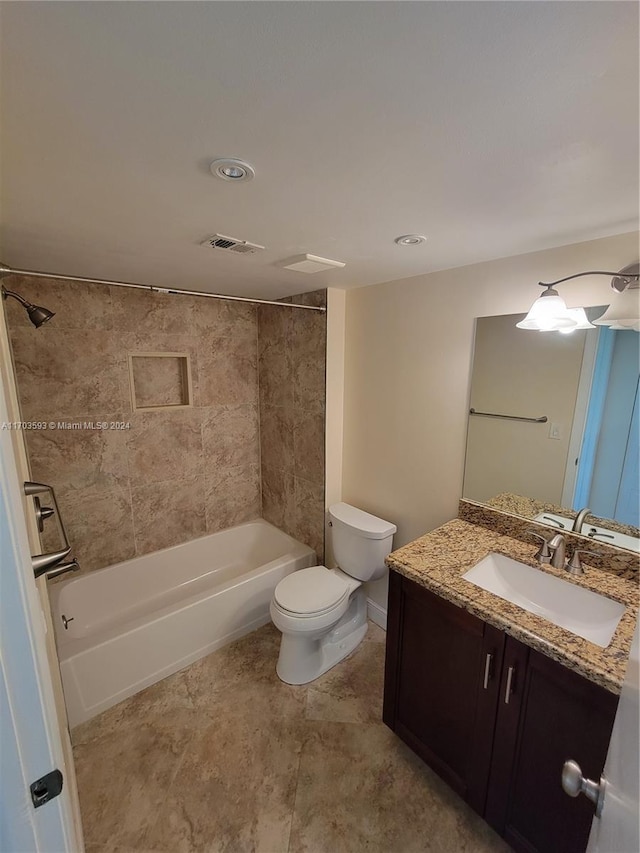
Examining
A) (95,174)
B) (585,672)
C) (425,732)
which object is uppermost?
(95,174)

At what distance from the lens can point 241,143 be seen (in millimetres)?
777

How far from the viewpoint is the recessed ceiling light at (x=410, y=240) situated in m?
1.34

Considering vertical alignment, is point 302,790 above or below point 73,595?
below

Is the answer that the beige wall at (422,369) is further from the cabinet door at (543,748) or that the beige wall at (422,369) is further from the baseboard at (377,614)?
the cabinet door at (543,748)

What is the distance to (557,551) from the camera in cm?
145

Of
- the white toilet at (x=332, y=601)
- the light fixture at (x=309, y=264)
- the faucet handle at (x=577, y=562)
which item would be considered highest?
the light fixture at (x=309, y=264)

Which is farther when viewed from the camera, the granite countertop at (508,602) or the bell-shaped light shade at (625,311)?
the bell-shaped light shade at (625,311)

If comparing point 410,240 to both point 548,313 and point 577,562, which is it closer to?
point 548,313

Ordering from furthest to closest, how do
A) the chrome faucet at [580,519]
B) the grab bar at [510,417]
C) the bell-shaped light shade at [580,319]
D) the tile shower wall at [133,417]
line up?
1. the tile shower wall at [133,417]
2. the grab bar at [510,417]
3. the chrome faucet at [580,519]
4. the bell-shaped light shade at [580,319]

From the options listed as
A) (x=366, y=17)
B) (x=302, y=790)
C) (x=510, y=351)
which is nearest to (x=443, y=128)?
(x=366, y=17)

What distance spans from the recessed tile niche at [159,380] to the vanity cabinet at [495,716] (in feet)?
6.44

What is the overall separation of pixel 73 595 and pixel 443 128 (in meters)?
2.90

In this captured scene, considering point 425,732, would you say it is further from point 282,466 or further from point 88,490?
point 88,490

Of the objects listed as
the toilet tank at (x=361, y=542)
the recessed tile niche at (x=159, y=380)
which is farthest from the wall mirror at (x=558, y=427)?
the recessed tile niche at (x=159, y=380)
